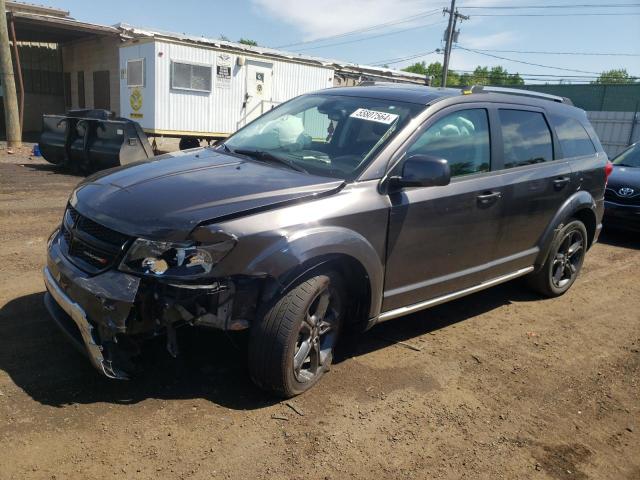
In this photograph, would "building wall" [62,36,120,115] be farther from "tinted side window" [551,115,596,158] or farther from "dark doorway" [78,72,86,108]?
"tinted side window" [551,115,596,158]

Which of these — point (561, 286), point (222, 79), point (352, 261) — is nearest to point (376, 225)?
point (352, 261)

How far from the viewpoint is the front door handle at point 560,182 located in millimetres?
4703

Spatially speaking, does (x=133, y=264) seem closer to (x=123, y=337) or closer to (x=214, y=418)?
(x=123, y=337)

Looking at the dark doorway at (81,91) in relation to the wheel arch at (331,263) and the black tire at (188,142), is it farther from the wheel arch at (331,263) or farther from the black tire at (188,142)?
the wheel arch at (331,263)

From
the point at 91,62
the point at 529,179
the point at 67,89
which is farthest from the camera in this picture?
the point at 67,89

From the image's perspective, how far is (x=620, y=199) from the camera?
790 centimetres

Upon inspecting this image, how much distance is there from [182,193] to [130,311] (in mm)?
710

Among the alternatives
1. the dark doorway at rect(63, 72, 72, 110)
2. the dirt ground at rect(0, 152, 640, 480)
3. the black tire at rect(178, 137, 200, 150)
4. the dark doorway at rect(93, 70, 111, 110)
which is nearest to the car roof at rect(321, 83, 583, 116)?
the dirt ground at rect(0, 152, 640, 480)

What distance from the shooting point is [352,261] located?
3201 millimetres

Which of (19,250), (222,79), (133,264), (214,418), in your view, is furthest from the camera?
(222,79)

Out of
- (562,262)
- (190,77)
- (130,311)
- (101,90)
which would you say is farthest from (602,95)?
(130,311)

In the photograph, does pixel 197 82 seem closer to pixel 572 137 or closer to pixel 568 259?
pixel 572 137

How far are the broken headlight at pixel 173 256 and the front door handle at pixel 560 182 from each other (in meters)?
3.25

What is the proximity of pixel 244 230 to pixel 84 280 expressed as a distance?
88 centimetres
